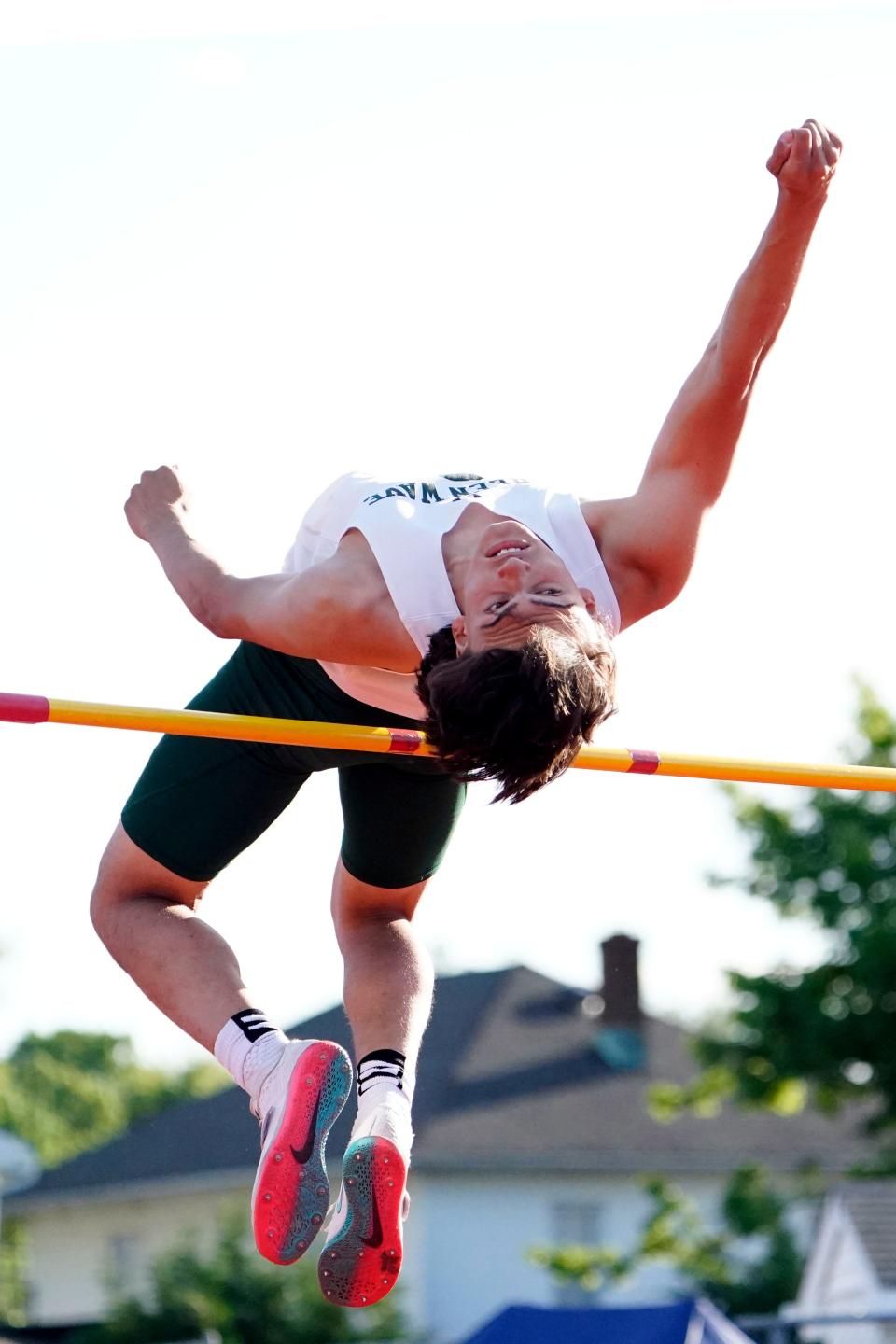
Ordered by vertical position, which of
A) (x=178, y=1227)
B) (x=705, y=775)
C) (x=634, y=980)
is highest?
(x=634, y=980)

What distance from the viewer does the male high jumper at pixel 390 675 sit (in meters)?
3.46

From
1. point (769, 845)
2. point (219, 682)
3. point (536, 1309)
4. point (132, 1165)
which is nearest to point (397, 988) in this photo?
point (219, 682)

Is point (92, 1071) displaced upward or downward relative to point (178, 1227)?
upward

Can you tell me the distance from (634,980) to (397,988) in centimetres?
2273

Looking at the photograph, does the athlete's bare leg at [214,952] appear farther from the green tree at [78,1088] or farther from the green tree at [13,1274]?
the green tree at [78,1088]

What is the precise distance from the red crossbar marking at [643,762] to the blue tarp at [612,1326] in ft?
13.4

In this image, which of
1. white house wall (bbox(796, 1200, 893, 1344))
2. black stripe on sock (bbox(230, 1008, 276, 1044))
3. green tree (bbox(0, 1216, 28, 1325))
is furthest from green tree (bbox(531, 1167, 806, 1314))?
black stripe on sock (bbox(230, 1008, 276, 1044))

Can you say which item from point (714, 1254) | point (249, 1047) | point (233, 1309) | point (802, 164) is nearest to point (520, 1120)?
point (714, 1254)

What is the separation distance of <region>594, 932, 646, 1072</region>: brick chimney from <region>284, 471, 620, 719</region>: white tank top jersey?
22046 mm

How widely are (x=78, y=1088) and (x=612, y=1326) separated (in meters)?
47.4

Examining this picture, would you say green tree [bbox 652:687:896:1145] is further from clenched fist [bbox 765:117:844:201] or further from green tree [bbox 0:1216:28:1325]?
clenched fist [bbox 765:117:844:201]

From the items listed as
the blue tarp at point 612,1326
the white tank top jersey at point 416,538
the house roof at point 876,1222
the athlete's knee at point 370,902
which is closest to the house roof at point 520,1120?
the house roof at point 876,1222

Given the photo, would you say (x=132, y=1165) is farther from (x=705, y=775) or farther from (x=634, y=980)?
(x=705, y=775)

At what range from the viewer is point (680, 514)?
11.7 feet
